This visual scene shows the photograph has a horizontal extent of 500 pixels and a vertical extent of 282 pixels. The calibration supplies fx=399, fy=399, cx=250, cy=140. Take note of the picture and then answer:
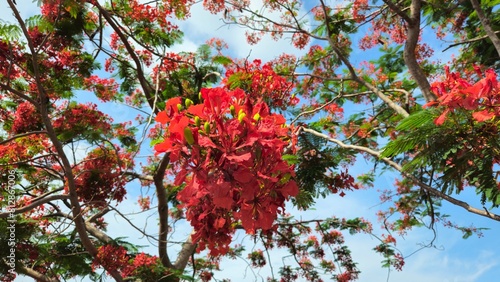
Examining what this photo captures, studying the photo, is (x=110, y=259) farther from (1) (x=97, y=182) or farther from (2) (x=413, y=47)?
(2) (x=413, y=47)

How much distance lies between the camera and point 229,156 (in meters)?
1.14

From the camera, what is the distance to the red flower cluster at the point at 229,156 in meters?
1.18

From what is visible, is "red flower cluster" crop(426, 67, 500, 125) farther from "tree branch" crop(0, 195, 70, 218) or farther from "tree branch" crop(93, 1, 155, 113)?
"tree branch" crop(0, 195, 70, 218)

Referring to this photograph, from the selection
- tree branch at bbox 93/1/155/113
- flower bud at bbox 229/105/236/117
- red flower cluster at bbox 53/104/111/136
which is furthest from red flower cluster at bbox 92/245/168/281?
flower bud at bbox 229/105/236/117

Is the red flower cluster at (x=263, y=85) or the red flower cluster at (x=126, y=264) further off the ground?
the red flower cluster at (x=263, y=85)

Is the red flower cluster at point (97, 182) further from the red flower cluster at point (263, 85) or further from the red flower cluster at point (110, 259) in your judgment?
the red flower cluster at point (263, 85)

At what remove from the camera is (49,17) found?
4609 millimetres

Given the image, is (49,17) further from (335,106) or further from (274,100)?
(335,106)

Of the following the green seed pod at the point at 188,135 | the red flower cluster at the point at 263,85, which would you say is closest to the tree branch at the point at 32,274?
the red flower cluster at the point at 263,85

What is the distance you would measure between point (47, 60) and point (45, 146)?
1.22 m

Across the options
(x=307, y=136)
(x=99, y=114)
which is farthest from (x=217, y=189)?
(x=99, y=114)

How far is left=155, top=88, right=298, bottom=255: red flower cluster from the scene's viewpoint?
118cm

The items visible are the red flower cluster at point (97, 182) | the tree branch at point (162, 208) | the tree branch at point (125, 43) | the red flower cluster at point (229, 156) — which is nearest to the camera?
the red flower cluster at point (229, 156)

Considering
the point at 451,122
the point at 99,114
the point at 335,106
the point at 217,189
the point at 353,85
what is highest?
the point at 353,85
